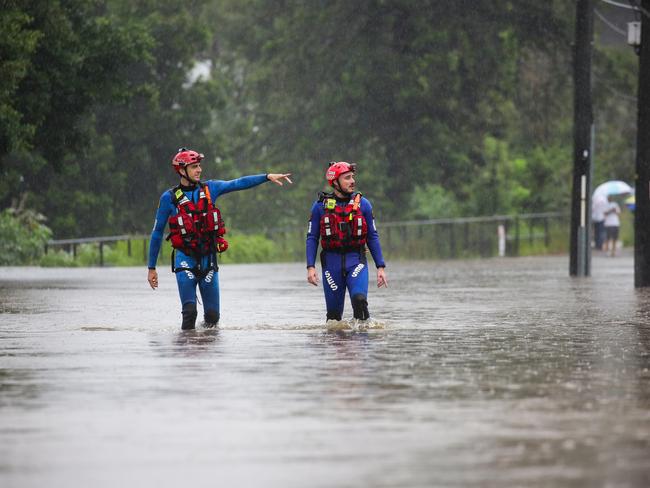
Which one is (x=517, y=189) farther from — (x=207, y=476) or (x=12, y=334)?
(x=207, y=476)

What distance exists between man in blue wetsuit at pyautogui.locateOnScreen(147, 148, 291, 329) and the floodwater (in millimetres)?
620

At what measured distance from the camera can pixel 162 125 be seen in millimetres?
57844

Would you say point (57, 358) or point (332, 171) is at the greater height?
point (332, 171)

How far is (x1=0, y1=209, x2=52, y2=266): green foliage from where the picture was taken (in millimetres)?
45594

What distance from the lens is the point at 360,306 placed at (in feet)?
64.6

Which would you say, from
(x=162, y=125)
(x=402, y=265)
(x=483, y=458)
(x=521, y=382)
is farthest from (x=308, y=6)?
(x=483, y=458)

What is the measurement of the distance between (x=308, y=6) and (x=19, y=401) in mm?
53171

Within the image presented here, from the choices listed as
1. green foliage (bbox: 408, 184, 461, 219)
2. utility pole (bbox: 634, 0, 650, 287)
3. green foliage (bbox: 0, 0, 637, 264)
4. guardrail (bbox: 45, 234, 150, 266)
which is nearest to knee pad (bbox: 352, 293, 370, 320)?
utility pole (bbox: 634, 0, 650, 287)

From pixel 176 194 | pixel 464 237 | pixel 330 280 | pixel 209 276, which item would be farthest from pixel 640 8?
pixel 464 237

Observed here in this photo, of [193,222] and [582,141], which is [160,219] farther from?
[582,141]

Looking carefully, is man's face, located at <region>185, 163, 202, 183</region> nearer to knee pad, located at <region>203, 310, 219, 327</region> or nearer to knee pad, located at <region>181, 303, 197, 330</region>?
knee pad, located at <region>181, 303, 197, 330</region>

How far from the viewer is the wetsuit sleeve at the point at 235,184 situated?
62.1 ft

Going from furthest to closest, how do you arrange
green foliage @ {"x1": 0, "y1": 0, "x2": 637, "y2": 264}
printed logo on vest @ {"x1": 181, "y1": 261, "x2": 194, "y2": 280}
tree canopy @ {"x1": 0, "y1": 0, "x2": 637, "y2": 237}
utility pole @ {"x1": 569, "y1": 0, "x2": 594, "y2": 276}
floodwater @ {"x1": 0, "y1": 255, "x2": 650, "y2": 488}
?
tree canopy @ {"x1": 0, "y1": 0, "x2": 637, "y2": 237}, green foliage @ {"x1": 0, "y1": 0, "x2": 637, "y2": 264}, utility pole @ {"x1": 569, "y1": 0, "x2": 594, "y2": 276}, printed logo on vest @ {"x1": 181, "y1": 261, "x2": 194, "y2": 280}, floodwater @ {"x1": 0, "y1": 255, "x2": 650, "y2": 488}

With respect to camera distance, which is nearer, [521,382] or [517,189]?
[521,382]
